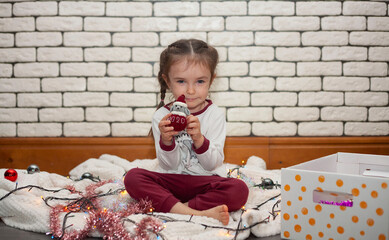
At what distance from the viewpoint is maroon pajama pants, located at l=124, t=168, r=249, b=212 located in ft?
4.16

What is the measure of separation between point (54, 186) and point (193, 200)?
0.75 meters

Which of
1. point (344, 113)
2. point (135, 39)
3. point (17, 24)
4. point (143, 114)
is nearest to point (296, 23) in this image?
point (344, 113)

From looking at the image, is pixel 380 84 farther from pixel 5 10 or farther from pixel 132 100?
pixel 5 10

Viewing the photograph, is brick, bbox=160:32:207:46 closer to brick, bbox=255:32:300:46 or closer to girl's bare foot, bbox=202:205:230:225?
brick, bbox=255:32:300:46

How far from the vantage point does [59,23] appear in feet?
7.18

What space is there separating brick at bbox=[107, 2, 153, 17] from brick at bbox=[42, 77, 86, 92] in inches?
18.7

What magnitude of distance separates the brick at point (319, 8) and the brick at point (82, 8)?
126cm

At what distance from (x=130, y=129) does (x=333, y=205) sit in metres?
1.48

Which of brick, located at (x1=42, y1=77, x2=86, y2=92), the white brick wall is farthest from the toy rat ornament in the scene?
brick, located at (x1=42, y1=77, x2=86, y2=92)

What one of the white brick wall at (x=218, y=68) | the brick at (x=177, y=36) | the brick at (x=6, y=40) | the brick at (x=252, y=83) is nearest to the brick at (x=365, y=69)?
the white brick wall at (x=218, y=68)

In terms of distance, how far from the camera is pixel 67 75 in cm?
220

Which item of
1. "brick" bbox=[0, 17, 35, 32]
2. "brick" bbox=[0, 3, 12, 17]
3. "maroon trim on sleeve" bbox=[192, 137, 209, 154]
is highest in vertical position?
"brick" bbox=[0, 3, 12, 17]

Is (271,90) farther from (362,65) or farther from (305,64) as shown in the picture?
(362,65)

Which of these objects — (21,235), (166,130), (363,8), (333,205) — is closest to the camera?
(333,205)
